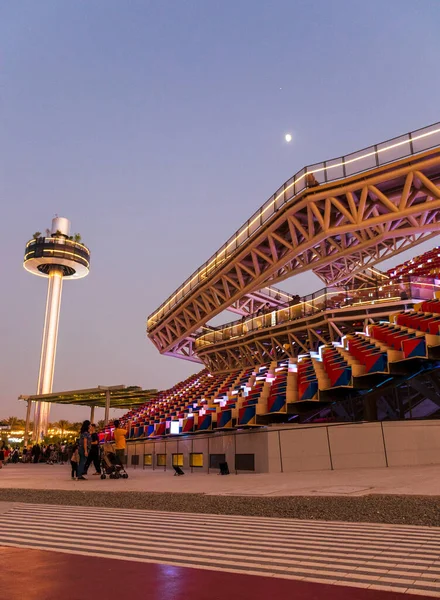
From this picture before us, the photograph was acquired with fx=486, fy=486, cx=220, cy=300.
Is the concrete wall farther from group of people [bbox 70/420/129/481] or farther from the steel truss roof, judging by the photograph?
the steel truss roof

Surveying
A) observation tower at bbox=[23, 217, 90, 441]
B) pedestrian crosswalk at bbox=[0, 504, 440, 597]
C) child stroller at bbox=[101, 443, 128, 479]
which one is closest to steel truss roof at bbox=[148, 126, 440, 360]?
child stroller at bbox=[101, 443, 128, 479]

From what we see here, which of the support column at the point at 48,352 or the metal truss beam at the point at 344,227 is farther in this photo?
the support column at the point at 48,352

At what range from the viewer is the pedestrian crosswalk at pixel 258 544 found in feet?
12.1

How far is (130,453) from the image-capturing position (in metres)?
24.6

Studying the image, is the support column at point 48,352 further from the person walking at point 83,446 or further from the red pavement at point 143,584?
the red pavement at point 143,584

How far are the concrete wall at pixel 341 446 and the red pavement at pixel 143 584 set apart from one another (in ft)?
34.2

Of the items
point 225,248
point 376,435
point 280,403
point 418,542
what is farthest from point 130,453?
point 418,542

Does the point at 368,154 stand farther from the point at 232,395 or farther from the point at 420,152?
the point at 232,395

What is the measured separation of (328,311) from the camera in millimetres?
29594

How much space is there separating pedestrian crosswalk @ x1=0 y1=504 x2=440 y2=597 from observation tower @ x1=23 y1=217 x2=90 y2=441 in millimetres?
71462

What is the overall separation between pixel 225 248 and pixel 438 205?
17.4 metres

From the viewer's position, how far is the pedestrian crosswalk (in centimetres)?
370

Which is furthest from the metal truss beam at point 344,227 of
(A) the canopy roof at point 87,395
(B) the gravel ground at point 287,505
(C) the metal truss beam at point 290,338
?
(B) the gravel ground at point 287,505

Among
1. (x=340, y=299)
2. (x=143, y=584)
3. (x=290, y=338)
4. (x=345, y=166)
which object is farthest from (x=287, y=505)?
(x=290, y=338)
